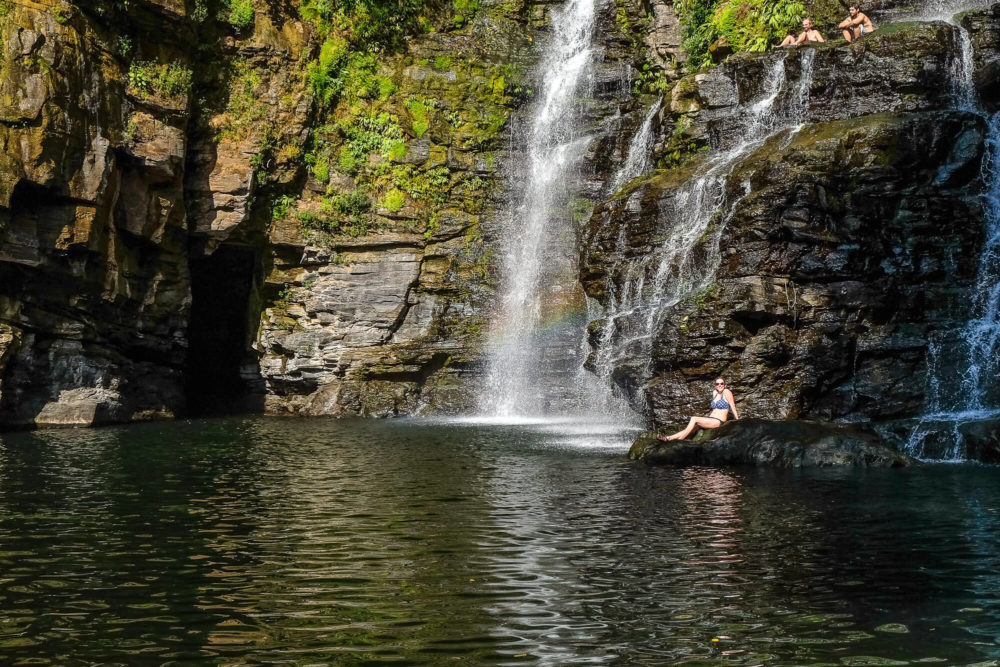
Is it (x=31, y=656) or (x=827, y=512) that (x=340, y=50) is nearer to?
(x=827, y=512)

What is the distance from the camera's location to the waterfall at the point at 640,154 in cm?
2641

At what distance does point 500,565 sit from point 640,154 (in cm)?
2065

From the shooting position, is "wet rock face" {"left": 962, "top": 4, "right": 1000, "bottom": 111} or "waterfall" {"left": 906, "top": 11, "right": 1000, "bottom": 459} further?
"wet rock face" {"left": 962, "top": 4, "right": 1000, "bottom": 111}

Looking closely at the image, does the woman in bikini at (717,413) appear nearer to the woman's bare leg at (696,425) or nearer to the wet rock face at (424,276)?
the woman's bare leg at (696,425)

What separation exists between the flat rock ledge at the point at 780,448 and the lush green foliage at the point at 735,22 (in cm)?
1676

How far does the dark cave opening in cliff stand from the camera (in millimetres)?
32219

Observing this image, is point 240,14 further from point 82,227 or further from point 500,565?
point 500,565

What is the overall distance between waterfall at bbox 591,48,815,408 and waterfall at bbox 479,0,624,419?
444 cm

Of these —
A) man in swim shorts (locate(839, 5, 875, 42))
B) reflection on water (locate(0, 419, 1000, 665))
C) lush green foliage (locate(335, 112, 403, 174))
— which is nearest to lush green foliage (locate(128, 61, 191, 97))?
lush green foliage (locate(335, 112, 403, 174))

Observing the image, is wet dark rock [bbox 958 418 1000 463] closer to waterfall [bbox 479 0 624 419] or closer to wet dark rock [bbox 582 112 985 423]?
wet dark rock [bbox 582 112 985 423]

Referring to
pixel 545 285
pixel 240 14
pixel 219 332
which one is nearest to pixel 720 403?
pixel 545 285

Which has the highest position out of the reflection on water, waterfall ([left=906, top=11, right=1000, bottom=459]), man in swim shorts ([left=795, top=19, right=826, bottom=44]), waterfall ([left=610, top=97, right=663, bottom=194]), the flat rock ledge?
man in swim shorts ([left=795, top=19, right=826, bottom=44])

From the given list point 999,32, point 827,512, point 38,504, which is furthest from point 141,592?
point 999,32

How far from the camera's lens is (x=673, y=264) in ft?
68.1
